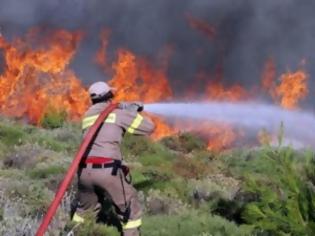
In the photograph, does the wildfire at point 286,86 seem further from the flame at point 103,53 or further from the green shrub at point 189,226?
the green shrub at point 189,226

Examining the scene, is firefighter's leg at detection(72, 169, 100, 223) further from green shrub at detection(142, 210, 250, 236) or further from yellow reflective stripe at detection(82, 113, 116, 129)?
green shrub at detection(142, 210, 250, 236)

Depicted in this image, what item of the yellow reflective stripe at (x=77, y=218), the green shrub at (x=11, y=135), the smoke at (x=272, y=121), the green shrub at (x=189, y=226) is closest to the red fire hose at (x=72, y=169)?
the yellow reflective stripe at (x=77, y=218)

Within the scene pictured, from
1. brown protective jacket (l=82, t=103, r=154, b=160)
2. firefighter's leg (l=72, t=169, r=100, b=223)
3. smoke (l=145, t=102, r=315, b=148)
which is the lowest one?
firefighter's leg (l=72, t=169, r=100, b=223)

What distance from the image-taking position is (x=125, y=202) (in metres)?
7.12

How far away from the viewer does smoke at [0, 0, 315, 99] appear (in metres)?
33.9

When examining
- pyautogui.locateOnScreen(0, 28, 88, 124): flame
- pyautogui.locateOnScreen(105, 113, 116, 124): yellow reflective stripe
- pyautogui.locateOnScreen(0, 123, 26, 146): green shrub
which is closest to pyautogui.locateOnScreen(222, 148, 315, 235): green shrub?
pyautogui.locateOnScreen(105, 113, 116, 124): yellow reflective stripe

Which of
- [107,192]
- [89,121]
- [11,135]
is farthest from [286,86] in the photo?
[107,192]

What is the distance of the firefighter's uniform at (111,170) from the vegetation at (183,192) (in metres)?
0.30

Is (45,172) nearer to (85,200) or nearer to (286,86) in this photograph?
(85,200)

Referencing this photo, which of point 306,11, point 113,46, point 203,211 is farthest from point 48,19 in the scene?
point 203,211

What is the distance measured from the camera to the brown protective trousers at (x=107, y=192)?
7023mm

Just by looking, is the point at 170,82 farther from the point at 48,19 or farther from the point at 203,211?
the point at 203,211

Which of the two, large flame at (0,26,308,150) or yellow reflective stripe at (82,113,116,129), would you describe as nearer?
yellow reflective stripe at (82,113,116,129)

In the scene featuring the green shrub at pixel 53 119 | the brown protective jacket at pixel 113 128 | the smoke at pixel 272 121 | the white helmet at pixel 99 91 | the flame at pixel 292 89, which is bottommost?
the brown protective jacket at pixel 113 128
